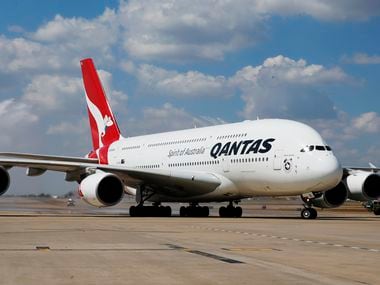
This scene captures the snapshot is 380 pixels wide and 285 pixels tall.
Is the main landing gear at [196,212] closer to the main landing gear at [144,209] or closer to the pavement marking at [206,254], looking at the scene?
the main landing gear at [144,209]

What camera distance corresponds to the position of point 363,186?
28.5 meters

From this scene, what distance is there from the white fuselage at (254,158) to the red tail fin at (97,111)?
214 inches

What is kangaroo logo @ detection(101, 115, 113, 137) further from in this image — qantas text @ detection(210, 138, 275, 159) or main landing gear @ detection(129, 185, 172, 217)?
qantas text @ detection(210, 138, 275, 159)

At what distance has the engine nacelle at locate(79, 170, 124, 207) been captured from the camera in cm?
2728

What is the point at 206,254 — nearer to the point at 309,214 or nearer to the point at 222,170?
the point at 309,214

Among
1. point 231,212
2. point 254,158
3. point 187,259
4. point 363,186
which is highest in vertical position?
point 254,158

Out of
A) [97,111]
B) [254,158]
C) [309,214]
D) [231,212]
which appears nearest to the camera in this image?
[309,214]

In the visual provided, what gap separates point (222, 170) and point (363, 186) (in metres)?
6.06

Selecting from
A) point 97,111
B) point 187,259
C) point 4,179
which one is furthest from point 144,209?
point 187,259

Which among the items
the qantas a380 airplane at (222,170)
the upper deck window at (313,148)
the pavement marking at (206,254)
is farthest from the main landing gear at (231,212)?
the pavement marking at (206,254)

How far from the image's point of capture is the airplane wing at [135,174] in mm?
28250

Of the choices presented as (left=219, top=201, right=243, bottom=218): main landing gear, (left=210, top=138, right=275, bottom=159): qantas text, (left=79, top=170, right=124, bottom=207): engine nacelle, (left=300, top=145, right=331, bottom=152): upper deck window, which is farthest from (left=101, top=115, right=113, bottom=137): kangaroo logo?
(left=300, top=145, right=331, bottom=152): upper deck window

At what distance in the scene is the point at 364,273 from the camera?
820 centimetres

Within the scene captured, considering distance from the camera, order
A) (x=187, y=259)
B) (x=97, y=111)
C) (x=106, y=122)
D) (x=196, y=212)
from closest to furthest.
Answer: (x=187, y=259) < (x=196, y=212) < (x=106, y=122) < (x=97, y=111)
